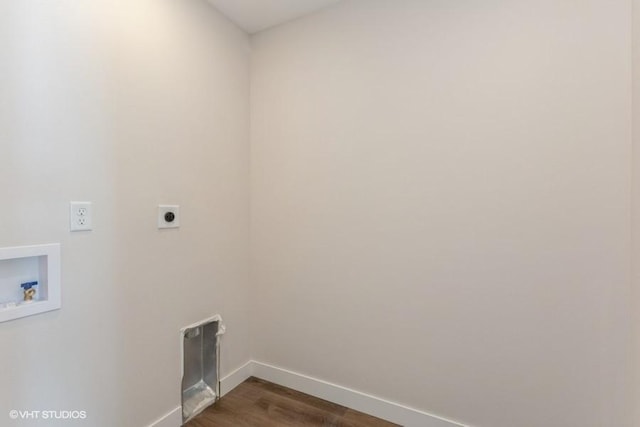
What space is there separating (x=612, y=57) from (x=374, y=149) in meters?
1.04

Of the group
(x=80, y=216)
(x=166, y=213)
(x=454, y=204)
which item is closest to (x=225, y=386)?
(x=166, y=213)

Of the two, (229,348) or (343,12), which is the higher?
(343,12)

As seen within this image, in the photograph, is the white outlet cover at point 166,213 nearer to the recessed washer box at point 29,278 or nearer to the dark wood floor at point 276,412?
the recessed washer box at point 29,278

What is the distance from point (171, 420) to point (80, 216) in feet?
3.93

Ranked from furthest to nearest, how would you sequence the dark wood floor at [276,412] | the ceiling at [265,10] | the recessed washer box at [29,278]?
the ceiling at [265,10]
the dark wood floor at [276,412]
the recessed washer box at [29,278]

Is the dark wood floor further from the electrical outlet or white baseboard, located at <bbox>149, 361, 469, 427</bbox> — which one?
the electrical outlet

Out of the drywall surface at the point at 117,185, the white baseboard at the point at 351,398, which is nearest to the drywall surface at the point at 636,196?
the white baseboard at the point at 351,398

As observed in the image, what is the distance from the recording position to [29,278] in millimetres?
1134

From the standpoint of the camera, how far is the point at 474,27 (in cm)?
144

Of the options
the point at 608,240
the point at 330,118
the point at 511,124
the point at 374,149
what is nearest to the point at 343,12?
the point at 330,118

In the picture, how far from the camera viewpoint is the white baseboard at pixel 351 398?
1.59 m

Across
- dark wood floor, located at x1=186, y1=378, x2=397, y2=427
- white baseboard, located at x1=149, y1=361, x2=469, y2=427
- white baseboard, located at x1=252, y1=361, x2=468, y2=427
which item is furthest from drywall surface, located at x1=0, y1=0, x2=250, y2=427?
white baseboard, located at x1=252, y1=361, x2=468, y2=427

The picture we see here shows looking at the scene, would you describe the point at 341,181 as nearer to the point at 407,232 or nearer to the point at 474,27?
the point at 407,232

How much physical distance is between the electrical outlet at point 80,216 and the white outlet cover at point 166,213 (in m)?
0.32
